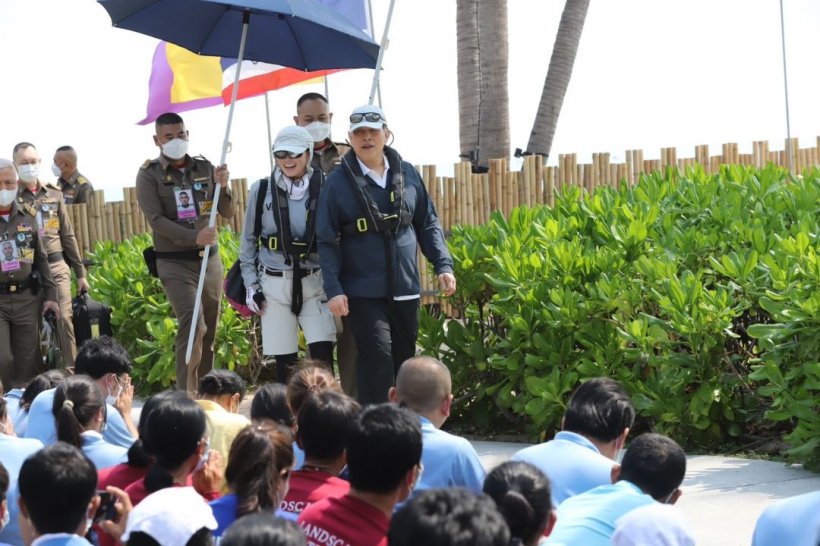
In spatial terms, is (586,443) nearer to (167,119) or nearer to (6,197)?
(167,119)

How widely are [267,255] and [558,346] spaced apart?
6.10 ft

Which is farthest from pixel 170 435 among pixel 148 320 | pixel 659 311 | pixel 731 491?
pixel 148 320

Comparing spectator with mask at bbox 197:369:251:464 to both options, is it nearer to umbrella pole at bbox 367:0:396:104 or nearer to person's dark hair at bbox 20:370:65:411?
person's dark hair at bbox 20:370:65:411

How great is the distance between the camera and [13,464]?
181 inches

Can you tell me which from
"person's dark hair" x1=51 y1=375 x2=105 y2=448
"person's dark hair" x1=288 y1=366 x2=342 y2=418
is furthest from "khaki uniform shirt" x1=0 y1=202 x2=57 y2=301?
"person's dark hair" x1=288 y1=366 x2=342 y2=418

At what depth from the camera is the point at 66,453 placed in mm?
3615

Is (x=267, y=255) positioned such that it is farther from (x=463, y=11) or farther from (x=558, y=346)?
(x=463, y=11)

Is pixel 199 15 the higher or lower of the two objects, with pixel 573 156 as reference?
Result: higher

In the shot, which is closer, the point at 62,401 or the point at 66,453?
the point at 66,453

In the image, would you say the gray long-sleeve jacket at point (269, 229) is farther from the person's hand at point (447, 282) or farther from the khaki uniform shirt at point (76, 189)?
the khaki uniform shirt at point (76, 189)

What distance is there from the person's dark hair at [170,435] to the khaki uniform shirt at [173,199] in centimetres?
437

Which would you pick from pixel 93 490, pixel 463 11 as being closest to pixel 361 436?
pixel 93 490

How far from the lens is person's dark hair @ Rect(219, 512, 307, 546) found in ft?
9.14

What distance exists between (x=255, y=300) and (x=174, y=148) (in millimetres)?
1610
